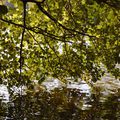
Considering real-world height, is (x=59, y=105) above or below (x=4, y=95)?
below

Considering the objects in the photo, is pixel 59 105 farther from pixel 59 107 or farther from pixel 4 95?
pixel 4 95

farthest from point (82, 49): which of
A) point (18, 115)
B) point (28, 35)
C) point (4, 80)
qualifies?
point (18, 115)

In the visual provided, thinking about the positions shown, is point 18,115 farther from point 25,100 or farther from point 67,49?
point 67,49

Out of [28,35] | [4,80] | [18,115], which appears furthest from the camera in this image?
[18,115]

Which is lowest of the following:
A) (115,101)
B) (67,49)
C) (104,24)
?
(115,101)

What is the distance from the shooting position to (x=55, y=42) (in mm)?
15250

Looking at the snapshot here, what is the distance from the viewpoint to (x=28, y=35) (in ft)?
48.6

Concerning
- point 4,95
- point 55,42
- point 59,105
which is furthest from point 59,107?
point 55,42

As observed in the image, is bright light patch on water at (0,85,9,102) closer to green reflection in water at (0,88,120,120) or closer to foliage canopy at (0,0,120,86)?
green reflection in water at (0,88,120,120)

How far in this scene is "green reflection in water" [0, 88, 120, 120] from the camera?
2150 centimetres

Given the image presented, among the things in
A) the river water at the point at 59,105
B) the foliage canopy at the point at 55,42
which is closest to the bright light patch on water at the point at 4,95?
the river water at the point at 59,105

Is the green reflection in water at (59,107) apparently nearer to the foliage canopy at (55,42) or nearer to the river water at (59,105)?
the river water at (59,105)

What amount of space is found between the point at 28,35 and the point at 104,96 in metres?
14.9

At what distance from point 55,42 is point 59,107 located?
377 inches
